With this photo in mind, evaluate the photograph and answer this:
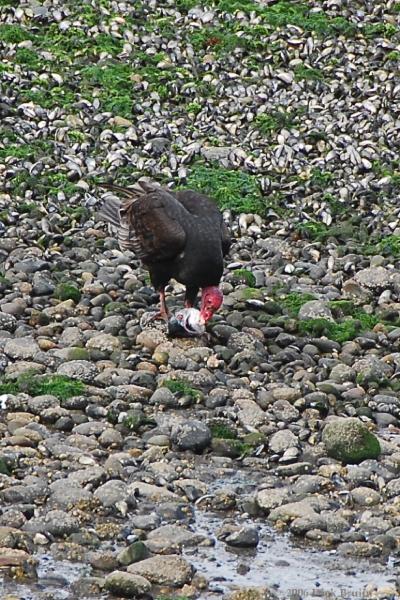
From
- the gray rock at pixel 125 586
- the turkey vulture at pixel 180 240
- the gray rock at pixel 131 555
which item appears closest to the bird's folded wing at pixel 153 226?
the turkey vulture at pixel 180 240

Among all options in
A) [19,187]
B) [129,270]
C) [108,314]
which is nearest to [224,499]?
[108,314]

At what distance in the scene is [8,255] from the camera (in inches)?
511

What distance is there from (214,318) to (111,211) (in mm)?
1417

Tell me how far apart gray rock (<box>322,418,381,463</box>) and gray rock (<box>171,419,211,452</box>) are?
0.81 m

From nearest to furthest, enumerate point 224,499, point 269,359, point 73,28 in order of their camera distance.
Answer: point 224,499, point 269,359, point 73,28

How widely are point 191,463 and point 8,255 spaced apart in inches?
168

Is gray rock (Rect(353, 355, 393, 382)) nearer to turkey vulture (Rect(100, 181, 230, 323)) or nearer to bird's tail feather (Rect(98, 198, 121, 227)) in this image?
turkey vulture (Rect(100, 181, 230, 323))

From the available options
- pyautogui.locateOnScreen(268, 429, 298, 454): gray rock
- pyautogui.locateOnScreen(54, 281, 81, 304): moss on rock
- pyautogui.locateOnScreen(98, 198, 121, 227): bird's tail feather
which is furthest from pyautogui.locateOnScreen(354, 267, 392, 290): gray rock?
pyautogui.locateOnScreen(268, 429, 298, 454): gray rock

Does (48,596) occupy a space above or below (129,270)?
above

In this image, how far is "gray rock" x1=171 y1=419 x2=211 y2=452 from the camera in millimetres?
9531

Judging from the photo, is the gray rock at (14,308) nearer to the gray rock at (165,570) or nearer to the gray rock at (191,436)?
the gray rock at (191,436)

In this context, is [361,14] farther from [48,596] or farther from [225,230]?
[48,596]

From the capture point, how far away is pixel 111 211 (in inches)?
494

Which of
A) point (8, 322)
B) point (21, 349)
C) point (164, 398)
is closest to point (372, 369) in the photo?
point (164, 398)
